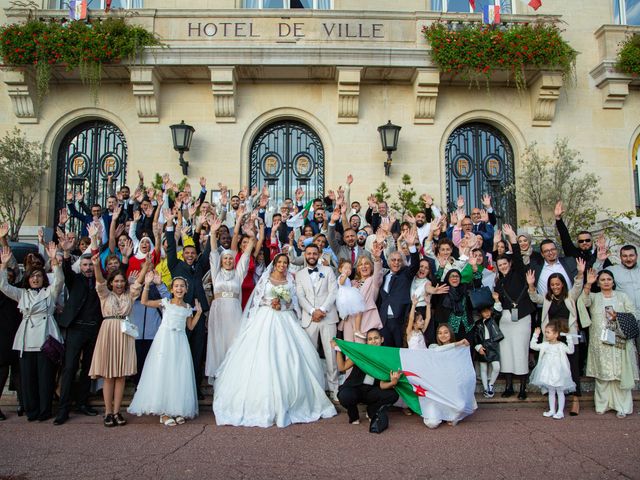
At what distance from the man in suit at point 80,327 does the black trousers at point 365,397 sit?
319cm

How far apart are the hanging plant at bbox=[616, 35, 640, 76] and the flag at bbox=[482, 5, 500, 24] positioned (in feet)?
10.7

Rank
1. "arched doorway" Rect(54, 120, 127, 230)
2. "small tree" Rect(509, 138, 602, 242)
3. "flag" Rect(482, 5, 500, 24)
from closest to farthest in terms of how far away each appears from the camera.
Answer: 1. "small tree" Rect(509, 138, 602, 242)
2. "flag" Rect(482, 5, 500, 24)
3. "arched doorway" Rect(54, 120, 127, 230)

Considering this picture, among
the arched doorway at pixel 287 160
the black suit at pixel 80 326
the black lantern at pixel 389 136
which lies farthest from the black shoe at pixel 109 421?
the black lantern at pixel 389 136

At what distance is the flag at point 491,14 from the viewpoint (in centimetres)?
1318

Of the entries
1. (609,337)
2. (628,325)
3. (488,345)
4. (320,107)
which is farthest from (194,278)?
(320,107)

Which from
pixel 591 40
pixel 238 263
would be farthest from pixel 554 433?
pixel 591 40

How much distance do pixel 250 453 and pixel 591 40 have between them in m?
13.8

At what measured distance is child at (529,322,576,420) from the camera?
6.83 meters

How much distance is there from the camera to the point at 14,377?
24.2 ft

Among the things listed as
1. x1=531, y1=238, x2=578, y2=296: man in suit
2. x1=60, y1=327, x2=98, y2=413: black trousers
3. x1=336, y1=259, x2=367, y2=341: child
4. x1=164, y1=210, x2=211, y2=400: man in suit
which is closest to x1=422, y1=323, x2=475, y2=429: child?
x1=336, y1=259, x2=367, y2=341: child

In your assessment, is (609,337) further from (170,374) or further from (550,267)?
(170,374)

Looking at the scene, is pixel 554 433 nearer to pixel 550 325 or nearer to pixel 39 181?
pixel 550 325

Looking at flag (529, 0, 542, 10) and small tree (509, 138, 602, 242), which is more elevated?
flag (529, 0, 542, 10)

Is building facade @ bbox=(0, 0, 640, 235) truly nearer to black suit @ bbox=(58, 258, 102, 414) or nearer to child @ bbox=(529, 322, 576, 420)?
black suit @ bbox=(58, 258, 102, 414)
